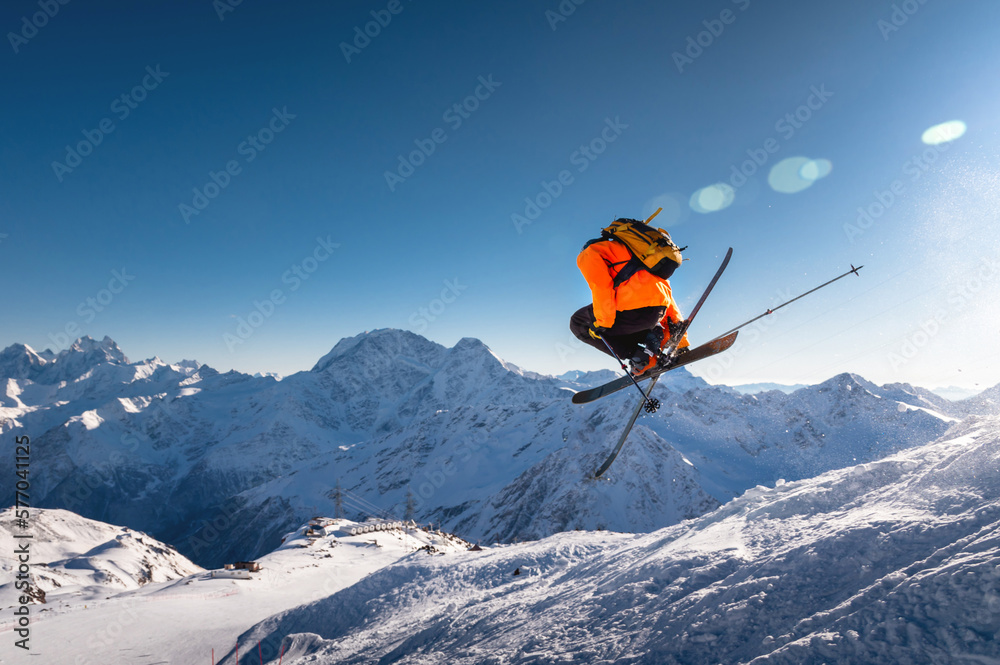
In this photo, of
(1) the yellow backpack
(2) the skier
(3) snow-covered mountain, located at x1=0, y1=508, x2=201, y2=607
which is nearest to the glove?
(2) the skier

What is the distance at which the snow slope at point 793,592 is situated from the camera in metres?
4.42

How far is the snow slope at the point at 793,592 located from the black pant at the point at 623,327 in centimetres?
393

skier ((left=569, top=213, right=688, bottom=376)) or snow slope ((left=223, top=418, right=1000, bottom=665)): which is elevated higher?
skier ((left=569, top=213, right=688, bottom=376))

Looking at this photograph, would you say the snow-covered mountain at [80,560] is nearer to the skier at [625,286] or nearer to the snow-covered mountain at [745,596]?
the snow-covered mountain at [745,596]

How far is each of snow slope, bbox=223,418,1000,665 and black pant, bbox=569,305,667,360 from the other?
393cm

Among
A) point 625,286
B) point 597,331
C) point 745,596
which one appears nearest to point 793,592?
point 745,596

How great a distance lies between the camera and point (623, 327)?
7.45m

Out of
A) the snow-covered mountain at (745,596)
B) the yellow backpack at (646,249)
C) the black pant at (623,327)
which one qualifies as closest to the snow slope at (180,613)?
the snow-covered mountain at (745,596)

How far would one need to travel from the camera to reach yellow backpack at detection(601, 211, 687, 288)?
6652 millimetres

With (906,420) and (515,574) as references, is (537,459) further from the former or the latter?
(515,574)

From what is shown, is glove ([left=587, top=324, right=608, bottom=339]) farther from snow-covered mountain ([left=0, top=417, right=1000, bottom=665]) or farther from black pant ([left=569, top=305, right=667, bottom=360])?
snow-covered mountain ([left=0, top=417, right=1000, bottom=665])

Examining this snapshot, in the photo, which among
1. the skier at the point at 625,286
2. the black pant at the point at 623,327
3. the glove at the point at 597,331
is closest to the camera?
the skier at the point at 625,286

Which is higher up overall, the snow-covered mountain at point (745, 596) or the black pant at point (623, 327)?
the black pant at point (623, 327)

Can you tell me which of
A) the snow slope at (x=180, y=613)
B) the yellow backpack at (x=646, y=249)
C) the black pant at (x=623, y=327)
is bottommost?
the snow slope at (x=180, y=613)
